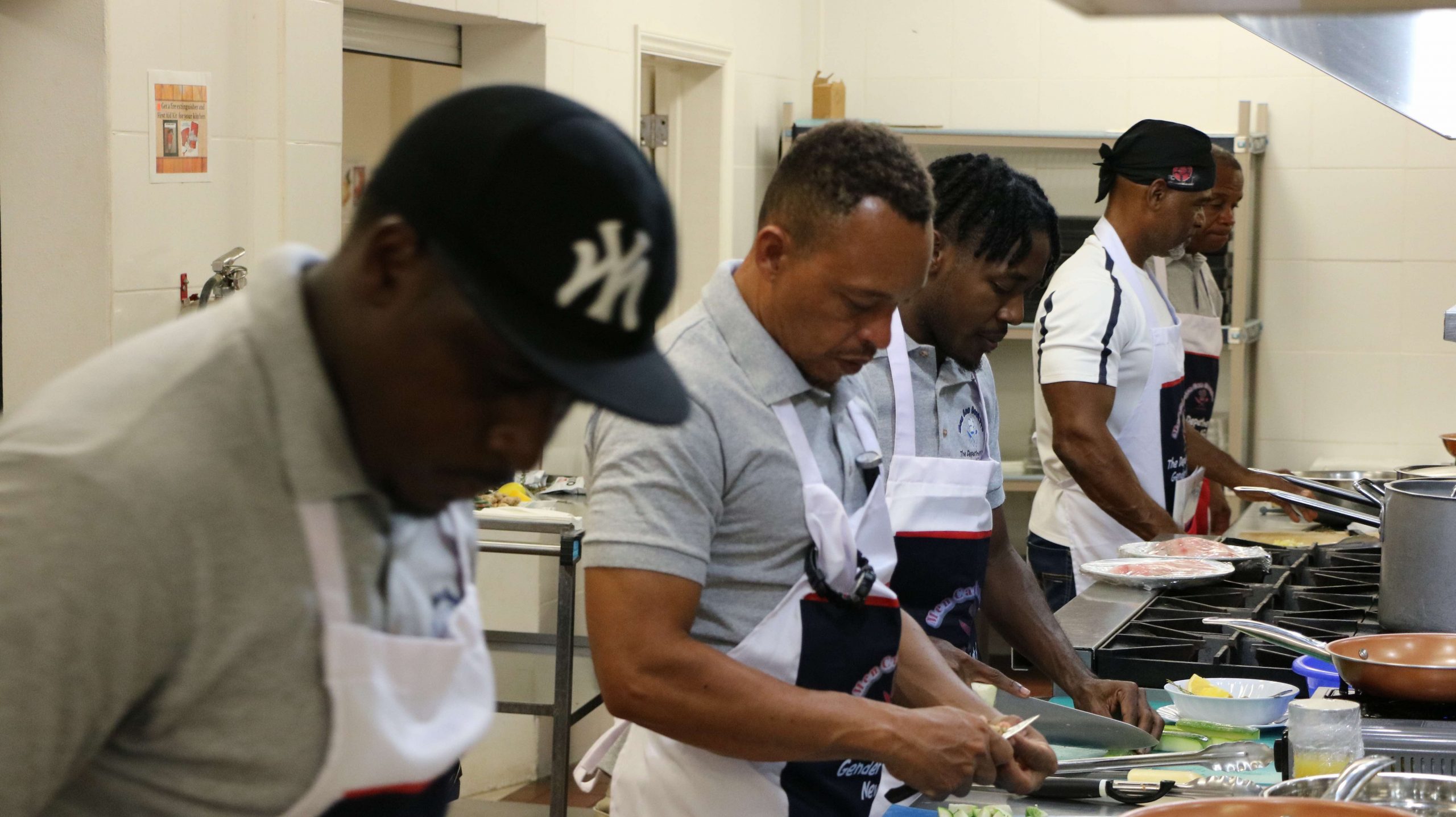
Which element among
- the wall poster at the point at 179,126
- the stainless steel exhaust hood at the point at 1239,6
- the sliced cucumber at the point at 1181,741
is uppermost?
the wall poster at the point at 179,126

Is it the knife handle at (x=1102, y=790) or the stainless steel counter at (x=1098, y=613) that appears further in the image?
the stainless steel counter at (x=1098, y=613)

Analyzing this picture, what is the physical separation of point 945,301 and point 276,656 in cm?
154

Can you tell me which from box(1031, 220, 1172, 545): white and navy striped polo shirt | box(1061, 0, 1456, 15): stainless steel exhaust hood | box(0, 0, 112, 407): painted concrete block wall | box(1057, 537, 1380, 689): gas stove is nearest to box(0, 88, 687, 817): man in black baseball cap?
box(1061, 0, 1456, 15): stainless steel exhaust hood

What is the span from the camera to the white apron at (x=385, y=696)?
820 mm

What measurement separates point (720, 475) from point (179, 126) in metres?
1.98

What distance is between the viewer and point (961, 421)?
2244 mm

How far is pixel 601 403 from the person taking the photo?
0.78m

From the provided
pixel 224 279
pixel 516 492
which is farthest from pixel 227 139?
pixel 516 492

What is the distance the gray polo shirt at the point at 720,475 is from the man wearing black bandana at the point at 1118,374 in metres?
1.58

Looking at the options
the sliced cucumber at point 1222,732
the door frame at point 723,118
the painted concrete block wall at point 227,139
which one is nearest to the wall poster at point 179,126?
the painted concrete block wall at point 227,139

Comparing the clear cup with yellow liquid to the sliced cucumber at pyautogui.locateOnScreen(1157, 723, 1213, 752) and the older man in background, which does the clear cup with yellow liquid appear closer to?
the sliced cucumber at pyautogui.locateOnScreen(1157, 723, 1213, 752)

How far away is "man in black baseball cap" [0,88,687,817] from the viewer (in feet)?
2.40

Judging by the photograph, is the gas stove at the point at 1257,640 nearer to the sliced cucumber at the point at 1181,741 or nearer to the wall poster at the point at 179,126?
the sliced cucumber at the point at 1181,741

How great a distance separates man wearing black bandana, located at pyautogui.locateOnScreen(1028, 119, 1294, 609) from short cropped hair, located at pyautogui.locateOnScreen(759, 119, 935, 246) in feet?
5.32
